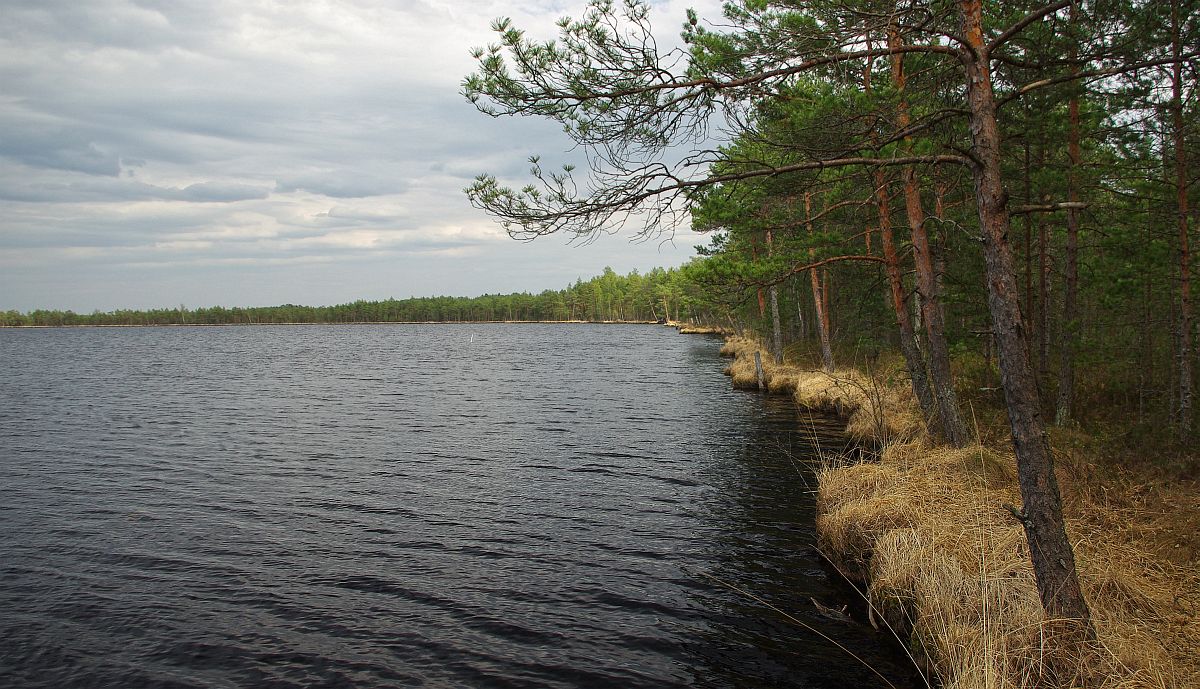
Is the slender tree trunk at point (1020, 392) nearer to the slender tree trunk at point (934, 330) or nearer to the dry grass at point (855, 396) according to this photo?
the dry grass at point (855, 396)

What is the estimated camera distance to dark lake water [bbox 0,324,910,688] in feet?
23.1

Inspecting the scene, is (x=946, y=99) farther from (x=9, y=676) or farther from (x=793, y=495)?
(x=9, y=676)

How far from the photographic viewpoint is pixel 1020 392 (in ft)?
16.8

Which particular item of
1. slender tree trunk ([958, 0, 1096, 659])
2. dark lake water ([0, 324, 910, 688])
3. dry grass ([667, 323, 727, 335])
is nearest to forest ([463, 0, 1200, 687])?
slender tree trunk ([958, 0, 1096, 659])

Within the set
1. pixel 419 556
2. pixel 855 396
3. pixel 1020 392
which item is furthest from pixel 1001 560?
pixel 855 396

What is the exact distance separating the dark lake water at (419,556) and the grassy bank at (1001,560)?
0.72 meters

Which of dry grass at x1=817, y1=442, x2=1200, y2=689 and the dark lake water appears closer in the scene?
dry grass at x1=817, y1=442, x2=1200, y2=689

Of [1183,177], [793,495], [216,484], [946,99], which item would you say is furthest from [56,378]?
[1183,177]

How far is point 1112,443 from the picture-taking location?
11086 mm

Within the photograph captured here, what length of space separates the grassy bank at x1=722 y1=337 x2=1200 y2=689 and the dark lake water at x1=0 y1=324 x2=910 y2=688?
0.72m

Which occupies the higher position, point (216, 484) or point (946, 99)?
point (946, 99)

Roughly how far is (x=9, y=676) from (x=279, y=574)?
3.07 metres

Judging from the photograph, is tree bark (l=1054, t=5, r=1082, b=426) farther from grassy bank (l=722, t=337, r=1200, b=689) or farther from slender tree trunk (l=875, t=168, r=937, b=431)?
slender tree trunk (l=875, t=168, r=937, b=431)

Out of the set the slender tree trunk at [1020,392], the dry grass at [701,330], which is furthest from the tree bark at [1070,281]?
the dry grass at [701,330]
